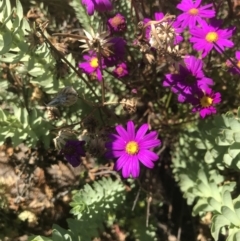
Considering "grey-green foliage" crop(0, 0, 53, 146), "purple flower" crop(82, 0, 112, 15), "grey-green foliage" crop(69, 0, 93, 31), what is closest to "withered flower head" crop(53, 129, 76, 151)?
"grey-green foliage" crop(0, 0, 53, 146)

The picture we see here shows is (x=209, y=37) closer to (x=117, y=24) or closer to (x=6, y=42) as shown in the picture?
(x=117, y=24)

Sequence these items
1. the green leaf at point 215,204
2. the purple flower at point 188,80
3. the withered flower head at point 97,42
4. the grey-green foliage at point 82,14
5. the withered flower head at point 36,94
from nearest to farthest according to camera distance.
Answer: the withered flower head at point 97,42 < the purple flower at point 188,80 < the green leaf at point 215,204 < the grey-green foliage at point 82,14 < the withered flower head at point 36,94

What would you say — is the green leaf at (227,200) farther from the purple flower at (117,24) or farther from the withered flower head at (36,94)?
the withered flower head at (36,94)

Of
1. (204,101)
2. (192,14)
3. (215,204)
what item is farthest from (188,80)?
(215,204)

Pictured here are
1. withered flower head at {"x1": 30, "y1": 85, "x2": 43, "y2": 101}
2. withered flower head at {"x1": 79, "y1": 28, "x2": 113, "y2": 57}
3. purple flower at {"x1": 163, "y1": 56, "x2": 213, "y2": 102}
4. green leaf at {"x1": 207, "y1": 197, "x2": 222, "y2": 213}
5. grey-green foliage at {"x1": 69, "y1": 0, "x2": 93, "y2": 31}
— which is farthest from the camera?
withered flower head at {"x1": 30, "y1": 85, "x2": 43, "y2": 101}

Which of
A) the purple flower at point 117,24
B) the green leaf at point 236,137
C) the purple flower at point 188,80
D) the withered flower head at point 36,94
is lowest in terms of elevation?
the green leaf at point 236,137

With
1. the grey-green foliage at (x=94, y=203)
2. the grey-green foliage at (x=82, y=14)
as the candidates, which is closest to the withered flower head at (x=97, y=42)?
the grey-green foliage at (x=82, y=14)

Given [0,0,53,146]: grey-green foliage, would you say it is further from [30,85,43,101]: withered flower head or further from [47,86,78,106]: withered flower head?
[47,86,78,106]: withered flower head
